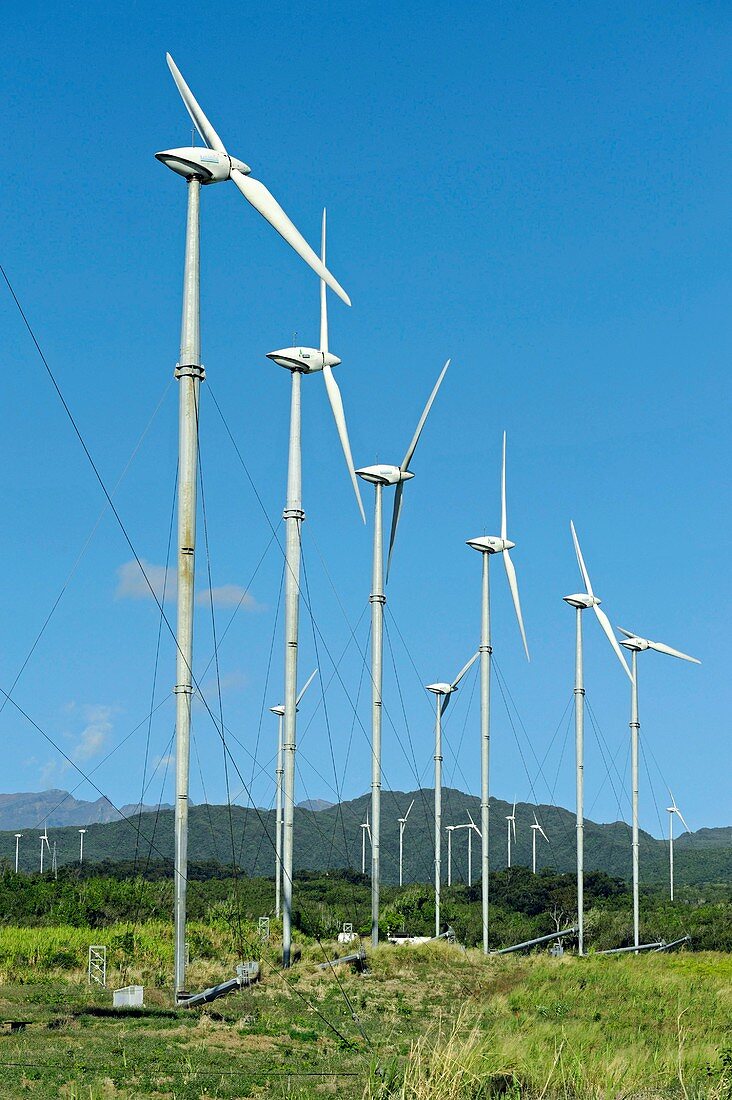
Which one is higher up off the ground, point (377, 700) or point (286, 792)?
point (377, 700)

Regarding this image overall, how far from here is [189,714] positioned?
32000 millimetres

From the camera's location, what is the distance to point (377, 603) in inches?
2016

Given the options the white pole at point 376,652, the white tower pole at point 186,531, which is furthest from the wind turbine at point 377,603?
the white tower pole at point 186,531

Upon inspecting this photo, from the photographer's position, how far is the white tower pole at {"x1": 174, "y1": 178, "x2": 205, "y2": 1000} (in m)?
31.0

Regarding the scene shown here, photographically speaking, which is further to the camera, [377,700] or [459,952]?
[377,700]

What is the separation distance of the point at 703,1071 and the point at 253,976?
14.4 metres

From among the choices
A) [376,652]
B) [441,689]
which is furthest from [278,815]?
[441,689]

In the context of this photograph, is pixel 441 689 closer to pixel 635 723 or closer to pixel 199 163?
pixel 635 723

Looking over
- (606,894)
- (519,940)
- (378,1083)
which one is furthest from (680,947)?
(378,1083)

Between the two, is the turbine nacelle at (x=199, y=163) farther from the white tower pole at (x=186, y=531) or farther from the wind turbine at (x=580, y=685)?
the wind turbine at (x=580, y=685)

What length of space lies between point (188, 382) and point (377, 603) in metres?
19.9

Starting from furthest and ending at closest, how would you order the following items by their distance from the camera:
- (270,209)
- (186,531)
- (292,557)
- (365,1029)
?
(292,557) < (270,209) < (186,531) < (365,1029)

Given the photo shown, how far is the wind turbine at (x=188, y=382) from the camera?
31.2 m

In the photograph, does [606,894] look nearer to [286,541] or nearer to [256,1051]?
[286,541]
